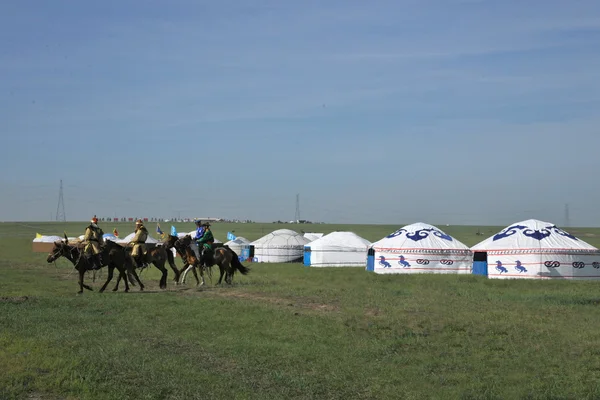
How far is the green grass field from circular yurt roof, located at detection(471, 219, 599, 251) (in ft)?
30.5

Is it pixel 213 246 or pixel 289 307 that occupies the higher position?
pixel 213 246

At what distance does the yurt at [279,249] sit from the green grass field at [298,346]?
2432 centimetres

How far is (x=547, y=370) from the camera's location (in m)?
9.95

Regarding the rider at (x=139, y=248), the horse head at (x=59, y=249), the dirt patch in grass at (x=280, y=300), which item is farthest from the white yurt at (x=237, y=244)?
the horse head at (x=59, y=249)

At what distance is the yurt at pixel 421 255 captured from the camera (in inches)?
1286

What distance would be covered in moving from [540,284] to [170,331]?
56.8 feet

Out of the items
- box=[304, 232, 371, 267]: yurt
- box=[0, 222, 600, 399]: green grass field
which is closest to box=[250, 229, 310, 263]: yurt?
box=[304, 232, 371, 267]: yurt

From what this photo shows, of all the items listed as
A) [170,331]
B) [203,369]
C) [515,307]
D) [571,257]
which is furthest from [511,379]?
[571,257]

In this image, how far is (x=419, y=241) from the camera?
3306 cm

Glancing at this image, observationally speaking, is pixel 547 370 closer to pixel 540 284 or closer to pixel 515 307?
pixel 515 307

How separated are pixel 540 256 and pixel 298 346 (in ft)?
65.7

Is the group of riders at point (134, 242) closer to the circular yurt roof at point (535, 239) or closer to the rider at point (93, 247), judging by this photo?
the rider at point (93, 247)

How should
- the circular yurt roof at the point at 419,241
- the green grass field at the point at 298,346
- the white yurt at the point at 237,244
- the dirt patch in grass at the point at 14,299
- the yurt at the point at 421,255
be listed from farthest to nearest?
the white yurt at the point at 237,244, the circular yurt roof at the point at 419,241, the yurt at the point at 421,255, the dirt patch in grass at the point at 14,299, the green grass field at the point at 298,346

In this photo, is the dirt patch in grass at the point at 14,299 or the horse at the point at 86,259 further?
the horse at the point at 86,259
